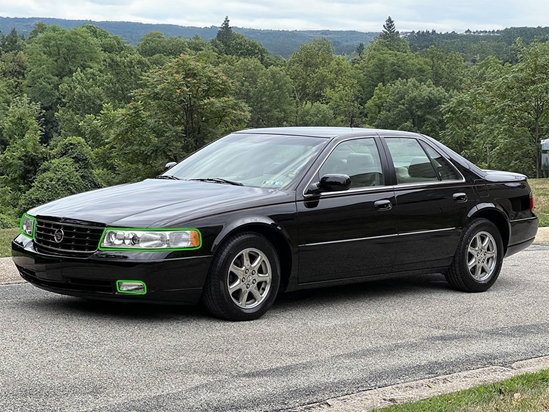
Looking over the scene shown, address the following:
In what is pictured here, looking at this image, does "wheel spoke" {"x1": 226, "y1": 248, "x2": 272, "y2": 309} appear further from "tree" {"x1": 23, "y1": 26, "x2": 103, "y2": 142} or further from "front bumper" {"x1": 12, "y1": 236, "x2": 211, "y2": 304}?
"tree" {"x1": 23, "y1": 26, "x2": 103, "y2": 142}

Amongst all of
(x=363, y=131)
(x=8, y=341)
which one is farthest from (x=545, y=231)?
(x=8, y=341)

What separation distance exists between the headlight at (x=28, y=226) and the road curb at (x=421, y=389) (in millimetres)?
3322

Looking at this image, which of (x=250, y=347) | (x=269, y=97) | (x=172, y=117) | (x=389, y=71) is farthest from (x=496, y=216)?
(x=389, y=71)

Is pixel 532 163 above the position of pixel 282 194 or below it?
below

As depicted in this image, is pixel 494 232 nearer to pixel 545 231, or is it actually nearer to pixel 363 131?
pixel 363 131

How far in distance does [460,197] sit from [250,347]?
3406mm

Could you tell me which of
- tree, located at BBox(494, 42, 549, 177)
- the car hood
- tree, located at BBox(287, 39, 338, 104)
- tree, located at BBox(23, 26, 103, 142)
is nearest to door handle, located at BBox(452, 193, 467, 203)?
the car hood

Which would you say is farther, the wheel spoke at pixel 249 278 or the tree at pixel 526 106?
the tree at pixel 526 106

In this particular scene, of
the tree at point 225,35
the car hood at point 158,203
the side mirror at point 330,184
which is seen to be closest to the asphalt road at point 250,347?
the car hood at point 158,203

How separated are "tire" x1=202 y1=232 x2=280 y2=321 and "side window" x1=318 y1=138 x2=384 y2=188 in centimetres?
111

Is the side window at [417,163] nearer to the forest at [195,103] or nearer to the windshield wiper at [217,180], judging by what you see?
the windshield wiper at [217,180]

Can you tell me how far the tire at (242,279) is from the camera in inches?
285

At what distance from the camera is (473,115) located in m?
82.6

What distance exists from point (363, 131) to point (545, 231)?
25.8 feet
